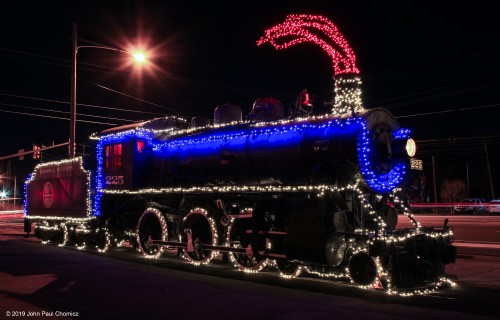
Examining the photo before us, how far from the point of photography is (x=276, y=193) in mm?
10055

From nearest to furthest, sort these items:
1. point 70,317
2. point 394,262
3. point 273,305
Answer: point 70,317
point 273,305
point 394,262

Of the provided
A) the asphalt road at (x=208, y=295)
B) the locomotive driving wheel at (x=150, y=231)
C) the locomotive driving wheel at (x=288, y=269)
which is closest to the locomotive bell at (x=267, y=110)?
the locomotive driving wheel at (x=288, y=269)

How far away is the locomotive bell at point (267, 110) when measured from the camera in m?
11.2

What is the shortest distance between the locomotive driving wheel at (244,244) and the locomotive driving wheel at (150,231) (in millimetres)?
2611

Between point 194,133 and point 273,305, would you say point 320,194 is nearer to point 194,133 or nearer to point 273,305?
point 273,305

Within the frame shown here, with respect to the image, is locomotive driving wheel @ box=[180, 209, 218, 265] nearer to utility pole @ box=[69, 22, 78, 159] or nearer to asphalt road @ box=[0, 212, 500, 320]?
asphalt road @ box=[0, 212, 500, 320]

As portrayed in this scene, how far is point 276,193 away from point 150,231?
15.9 ft

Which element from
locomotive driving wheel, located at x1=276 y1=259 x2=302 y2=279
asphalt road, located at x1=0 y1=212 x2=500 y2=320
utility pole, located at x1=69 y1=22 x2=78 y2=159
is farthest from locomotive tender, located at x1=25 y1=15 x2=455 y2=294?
utility pole, located at x1=69 y1=22 x2=78 y2=159

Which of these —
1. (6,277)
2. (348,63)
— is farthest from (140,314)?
(348,63)

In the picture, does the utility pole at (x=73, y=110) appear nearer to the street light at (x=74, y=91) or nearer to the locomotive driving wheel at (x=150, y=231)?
the street light at (x=74, y=91)

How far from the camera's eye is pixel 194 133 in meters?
12.7

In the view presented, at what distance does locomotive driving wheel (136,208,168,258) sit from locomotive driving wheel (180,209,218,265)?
3.93ft

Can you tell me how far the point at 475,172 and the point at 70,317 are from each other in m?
60.9

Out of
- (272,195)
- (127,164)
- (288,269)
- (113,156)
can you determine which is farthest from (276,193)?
(113,156)
